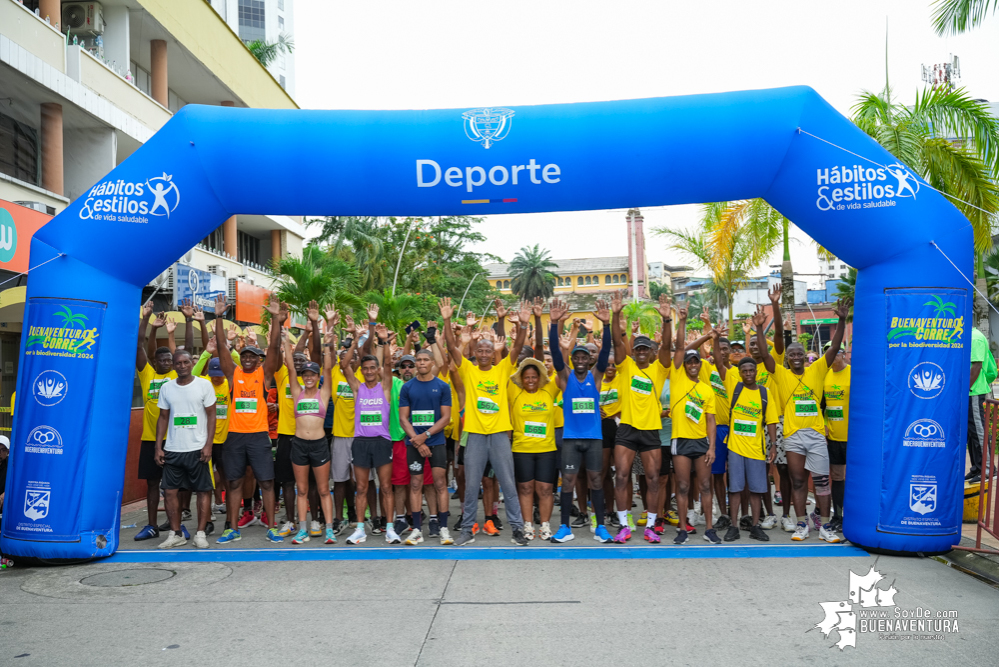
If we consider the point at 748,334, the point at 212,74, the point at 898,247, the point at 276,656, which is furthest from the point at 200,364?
the point at 212,74

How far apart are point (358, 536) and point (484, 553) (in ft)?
4.27

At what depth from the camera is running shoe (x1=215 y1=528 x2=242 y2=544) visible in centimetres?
A: 755

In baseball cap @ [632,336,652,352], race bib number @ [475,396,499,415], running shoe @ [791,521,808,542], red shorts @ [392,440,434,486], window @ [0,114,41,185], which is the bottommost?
running shoe @ [791,521,808,542]

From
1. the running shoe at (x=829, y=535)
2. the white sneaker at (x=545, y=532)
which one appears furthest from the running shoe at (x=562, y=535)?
the running shoe at (x=829, y=535)

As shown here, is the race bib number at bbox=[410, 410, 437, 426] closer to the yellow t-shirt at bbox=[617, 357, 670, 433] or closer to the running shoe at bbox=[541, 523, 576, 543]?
the running shoe at bbox=[541, 523, 576, 543]

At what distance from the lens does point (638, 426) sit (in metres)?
7.53

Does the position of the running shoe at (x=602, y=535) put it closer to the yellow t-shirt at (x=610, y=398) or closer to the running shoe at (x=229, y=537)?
the yellow t-shirt at (x=610, y=398)

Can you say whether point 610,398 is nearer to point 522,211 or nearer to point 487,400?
point 487,400

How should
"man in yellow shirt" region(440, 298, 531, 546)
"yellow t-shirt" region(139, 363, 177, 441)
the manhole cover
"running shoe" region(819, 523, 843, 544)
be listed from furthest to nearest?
1. "yellow t-shirt" region(139, 363, 177, 441)
2. "man in yellow shirt" region(440, 298, 531, 546)
3. "running shoe" region(819, 523, 843, 544)
4. the manhole cover

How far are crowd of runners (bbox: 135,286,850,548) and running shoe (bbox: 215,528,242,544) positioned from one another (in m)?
0.01

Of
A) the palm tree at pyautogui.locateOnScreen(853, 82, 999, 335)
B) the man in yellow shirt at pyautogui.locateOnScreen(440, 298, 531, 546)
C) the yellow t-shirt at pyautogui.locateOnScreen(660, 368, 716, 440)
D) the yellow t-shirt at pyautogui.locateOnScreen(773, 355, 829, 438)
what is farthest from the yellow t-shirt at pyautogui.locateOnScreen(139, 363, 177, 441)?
the palm tree at pyautogui.locateOnScreen(853, 82, 999, 335)

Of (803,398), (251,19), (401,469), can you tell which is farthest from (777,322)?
(251,19)

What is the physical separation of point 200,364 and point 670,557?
5.82m

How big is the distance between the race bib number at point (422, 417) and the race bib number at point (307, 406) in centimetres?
95
